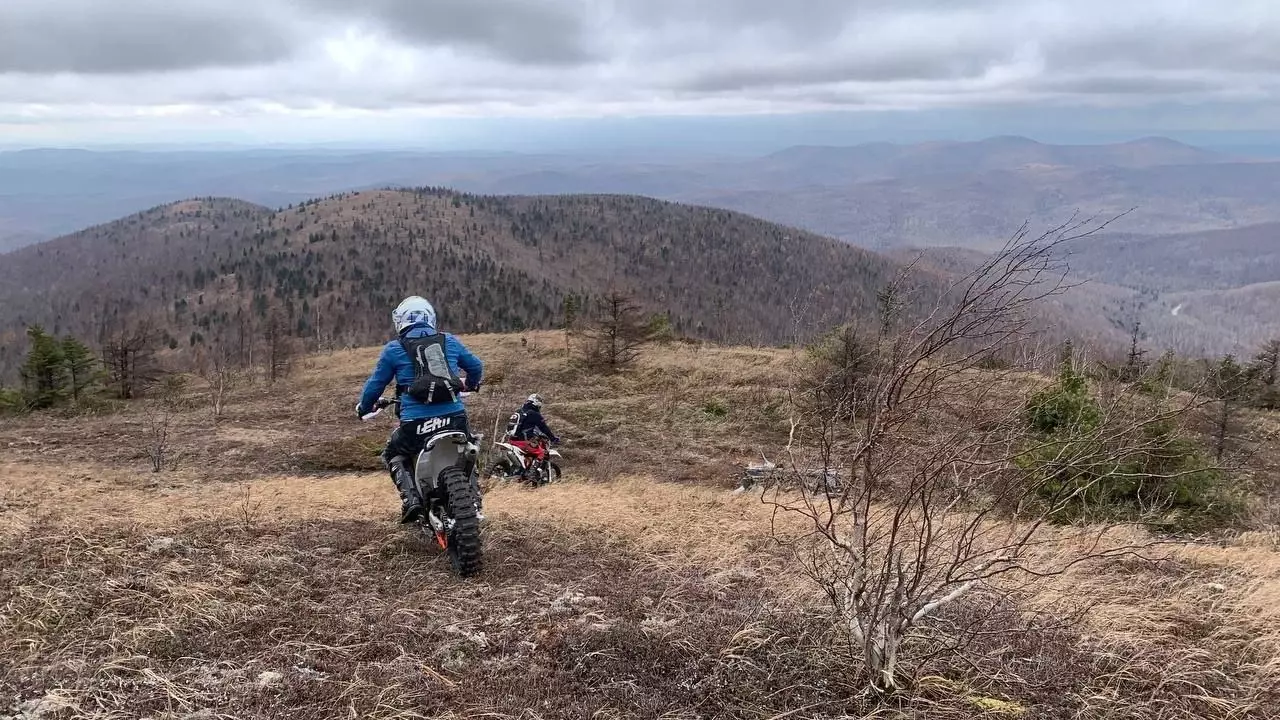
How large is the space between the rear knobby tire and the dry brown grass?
15 centimetres

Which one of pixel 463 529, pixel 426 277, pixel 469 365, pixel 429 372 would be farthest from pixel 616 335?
pixel 426 277

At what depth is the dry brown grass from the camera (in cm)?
336

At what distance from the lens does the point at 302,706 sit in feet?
10.8

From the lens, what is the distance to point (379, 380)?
19.2 ft

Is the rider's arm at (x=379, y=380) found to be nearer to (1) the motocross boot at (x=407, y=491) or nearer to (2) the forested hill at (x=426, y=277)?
(1) the motocross boot at (x=407, y=491)

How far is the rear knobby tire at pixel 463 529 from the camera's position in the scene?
538cm

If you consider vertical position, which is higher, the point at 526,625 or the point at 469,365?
the point at 469,365

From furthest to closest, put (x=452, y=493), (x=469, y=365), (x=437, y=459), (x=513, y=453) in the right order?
(x=513, y=453), (x=469, y=365), (x=437, y=459), (x=452, y=493)

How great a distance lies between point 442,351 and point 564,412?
535 inches

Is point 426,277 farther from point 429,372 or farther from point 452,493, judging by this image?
point 452,493

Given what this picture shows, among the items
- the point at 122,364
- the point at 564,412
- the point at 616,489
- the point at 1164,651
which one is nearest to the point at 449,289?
the point at 122,364

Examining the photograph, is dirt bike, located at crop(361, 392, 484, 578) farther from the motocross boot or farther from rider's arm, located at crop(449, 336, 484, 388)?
rider's arm, located at crop(449, 336, 484, 388)

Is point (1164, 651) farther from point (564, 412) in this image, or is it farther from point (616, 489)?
point (564, 412)

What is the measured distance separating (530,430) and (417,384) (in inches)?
259
